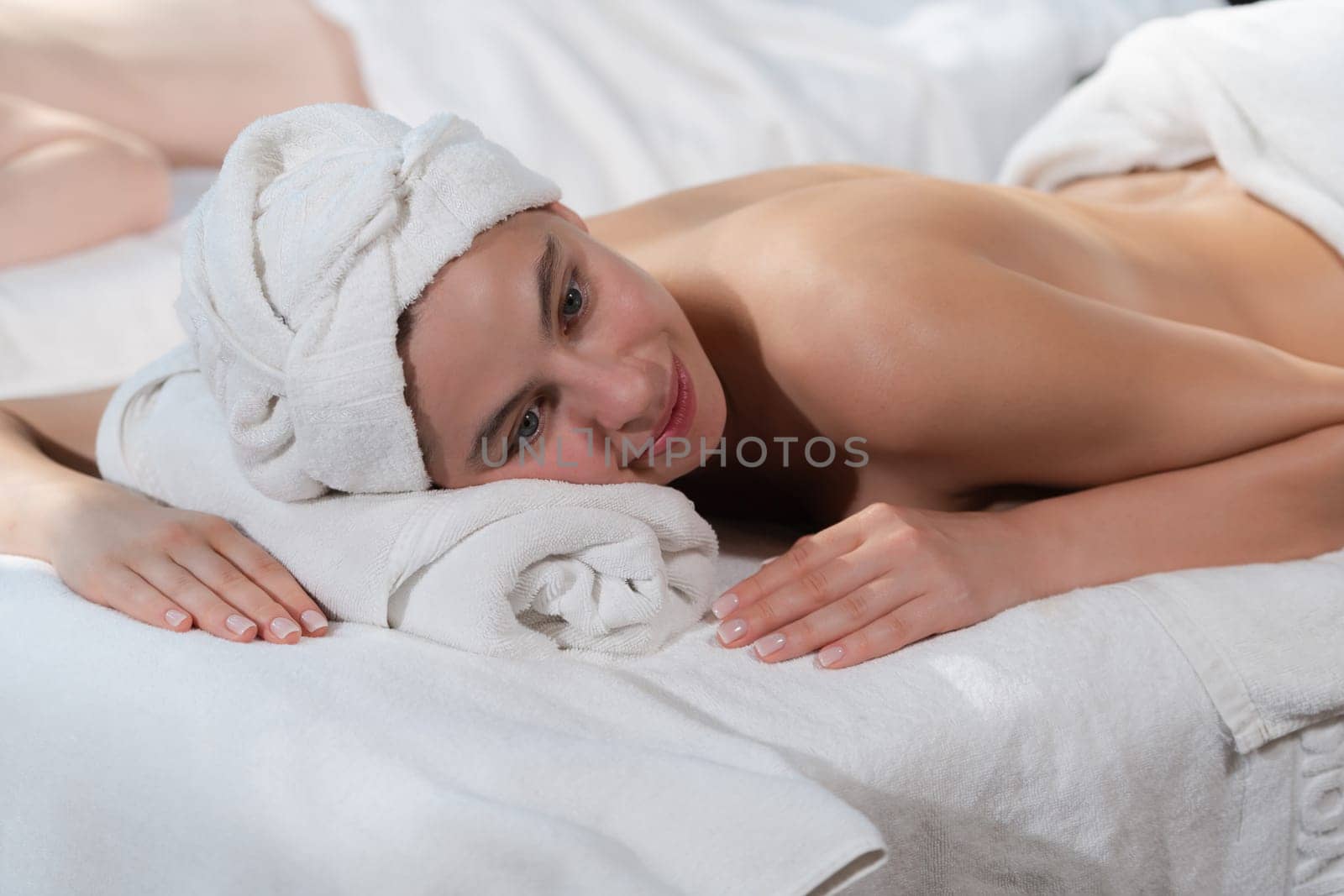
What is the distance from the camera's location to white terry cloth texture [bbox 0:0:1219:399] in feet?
6.86

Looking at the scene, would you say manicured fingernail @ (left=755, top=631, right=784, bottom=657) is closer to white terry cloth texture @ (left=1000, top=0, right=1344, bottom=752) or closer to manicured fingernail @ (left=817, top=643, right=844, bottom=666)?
manicured fingernail @ (left=817, top=643, right=844, bottom=666)

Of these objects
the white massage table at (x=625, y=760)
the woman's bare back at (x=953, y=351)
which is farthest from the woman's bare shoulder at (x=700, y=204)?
the white massage table at (x=625, y=760)

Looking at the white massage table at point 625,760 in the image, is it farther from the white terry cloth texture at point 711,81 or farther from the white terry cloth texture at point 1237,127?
the white terry cloth texture at point 711,81

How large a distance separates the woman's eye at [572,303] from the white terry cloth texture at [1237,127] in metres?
0.57

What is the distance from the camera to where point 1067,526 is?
1.22 metres

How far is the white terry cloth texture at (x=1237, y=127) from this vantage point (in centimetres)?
115

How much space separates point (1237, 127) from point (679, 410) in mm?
969

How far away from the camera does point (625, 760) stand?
90 centimetres

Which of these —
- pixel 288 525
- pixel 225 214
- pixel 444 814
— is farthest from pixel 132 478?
pixel 444 814

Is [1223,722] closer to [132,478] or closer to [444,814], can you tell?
[444,814]

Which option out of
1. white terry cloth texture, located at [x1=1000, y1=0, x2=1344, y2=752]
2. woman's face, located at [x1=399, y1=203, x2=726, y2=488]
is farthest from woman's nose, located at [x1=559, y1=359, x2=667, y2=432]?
white terry cloth texture, located at [x1=1000, y1=0, x2=1344, y2=752]

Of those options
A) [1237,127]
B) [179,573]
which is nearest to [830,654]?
[179,573]

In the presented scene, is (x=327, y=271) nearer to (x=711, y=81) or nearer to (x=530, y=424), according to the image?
(x=530, y=424)

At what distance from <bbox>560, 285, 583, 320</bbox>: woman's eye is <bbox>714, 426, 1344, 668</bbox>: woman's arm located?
28 centimetres
